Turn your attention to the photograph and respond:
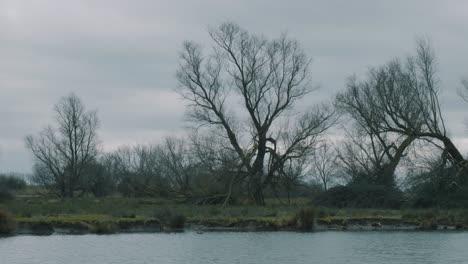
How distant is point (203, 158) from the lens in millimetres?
56031

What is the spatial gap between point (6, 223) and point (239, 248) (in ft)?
39.3

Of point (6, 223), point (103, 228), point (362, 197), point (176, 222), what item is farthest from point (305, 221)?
point (362, 197)

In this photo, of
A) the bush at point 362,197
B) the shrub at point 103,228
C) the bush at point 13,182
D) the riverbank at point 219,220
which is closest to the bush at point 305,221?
the riverbank at point 219,220

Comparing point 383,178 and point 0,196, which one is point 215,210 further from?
point 0,196

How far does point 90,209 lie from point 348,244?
794 inches

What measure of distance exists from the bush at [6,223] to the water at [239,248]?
133cm

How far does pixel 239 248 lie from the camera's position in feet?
100

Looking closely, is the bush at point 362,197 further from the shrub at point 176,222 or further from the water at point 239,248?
the shrub at point 176,222

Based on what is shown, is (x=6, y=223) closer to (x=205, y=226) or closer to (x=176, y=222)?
(x=176, y=222)

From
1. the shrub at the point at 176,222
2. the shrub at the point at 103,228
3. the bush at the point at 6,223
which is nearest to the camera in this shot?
the bush at the point at 6,223

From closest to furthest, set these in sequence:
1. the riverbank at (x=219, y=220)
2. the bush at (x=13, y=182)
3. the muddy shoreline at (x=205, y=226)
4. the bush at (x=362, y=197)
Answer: the muddy shoreline at (x=205, y=226) < the riverbank at (x=219, y=220) < the bush at (x=362, y=197) < the bush at (x=13, y=182)

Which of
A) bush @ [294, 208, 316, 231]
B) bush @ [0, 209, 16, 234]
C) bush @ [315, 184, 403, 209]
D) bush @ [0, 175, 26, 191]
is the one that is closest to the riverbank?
bush @ [294, 208, 316, 231]

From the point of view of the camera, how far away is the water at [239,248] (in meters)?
26.7

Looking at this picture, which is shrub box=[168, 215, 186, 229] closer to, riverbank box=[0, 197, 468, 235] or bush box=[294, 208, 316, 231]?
riverbank box=[0, 197, 468, 235]
